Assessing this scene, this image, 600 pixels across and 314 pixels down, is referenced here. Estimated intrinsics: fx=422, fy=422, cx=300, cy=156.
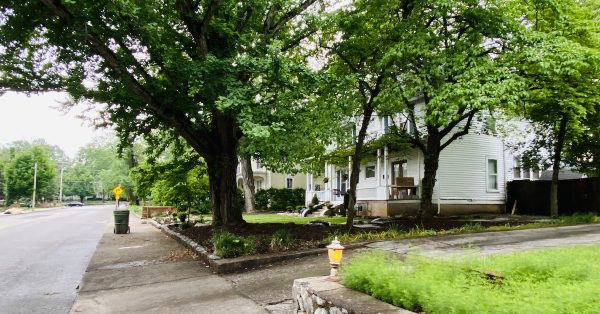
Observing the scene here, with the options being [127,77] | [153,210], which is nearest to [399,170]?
[153,210]

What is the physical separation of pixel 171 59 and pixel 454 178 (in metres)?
16.7

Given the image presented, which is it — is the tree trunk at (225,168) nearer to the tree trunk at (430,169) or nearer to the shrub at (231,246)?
the shrub at (231,246)

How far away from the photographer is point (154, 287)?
816 centimetres

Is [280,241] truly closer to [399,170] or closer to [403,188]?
[403,188]

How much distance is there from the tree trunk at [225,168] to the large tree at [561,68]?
898cm

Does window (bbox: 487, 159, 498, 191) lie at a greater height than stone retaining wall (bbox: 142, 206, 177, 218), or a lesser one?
greater

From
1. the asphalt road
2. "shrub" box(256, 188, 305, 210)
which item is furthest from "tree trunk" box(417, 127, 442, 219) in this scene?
"shrub" box(256, 188, 305, 210)

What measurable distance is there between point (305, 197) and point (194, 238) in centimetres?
2299

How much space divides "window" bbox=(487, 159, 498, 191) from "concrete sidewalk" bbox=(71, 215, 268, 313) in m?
18.1

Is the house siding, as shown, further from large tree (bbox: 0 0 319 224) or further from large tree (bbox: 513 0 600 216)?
large tree (bbox: 0 0 319 224)

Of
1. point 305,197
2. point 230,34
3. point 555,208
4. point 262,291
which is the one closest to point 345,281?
Result: point 262,291

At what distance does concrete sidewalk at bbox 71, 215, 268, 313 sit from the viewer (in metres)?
6.70

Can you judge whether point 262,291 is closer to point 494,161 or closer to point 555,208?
point 555,208

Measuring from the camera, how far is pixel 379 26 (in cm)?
1298
